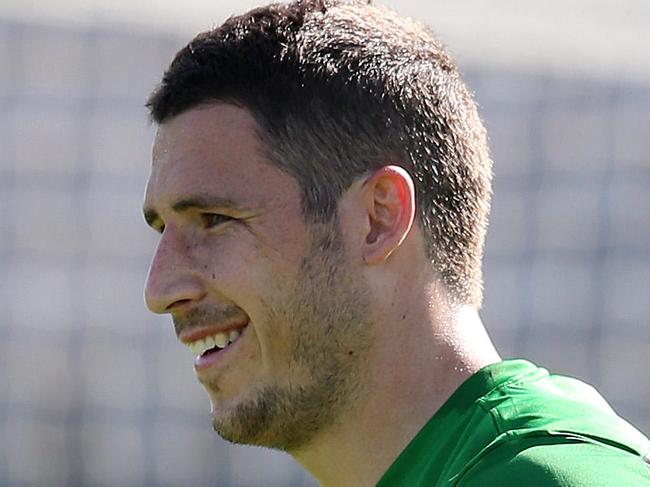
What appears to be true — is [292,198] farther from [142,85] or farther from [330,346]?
[142,85]

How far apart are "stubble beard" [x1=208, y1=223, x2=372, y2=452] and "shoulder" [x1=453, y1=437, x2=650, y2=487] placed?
35 centimetres

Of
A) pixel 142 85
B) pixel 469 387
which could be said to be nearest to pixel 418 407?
pixel 469 387

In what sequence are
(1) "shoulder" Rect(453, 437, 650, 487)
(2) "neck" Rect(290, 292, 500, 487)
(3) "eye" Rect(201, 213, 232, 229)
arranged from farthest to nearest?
1. (3) "eye" Rect(201, 213, 232, 229)
2. (2) "neck" Rect(290, 292, 500, 487)
3. (1) "shoulder" Rect(453, 437, 650, 487)

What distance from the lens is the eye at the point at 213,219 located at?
2.44m

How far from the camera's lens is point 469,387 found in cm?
228

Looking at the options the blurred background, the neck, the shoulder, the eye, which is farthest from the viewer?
the blurred background

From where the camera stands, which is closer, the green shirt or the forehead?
the green shirt

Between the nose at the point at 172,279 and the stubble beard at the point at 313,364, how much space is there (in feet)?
0.48

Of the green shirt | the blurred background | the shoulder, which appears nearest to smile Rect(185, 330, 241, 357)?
the green shirt

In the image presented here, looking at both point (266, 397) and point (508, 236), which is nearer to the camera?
point (266, 397)

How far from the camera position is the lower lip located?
2.38 metres

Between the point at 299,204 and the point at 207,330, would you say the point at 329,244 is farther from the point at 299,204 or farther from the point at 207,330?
the point at 207,330

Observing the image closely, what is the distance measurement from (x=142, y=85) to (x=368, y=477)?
4805 mm

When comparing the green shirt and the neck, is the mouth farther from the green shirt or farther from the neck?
the green shirt
